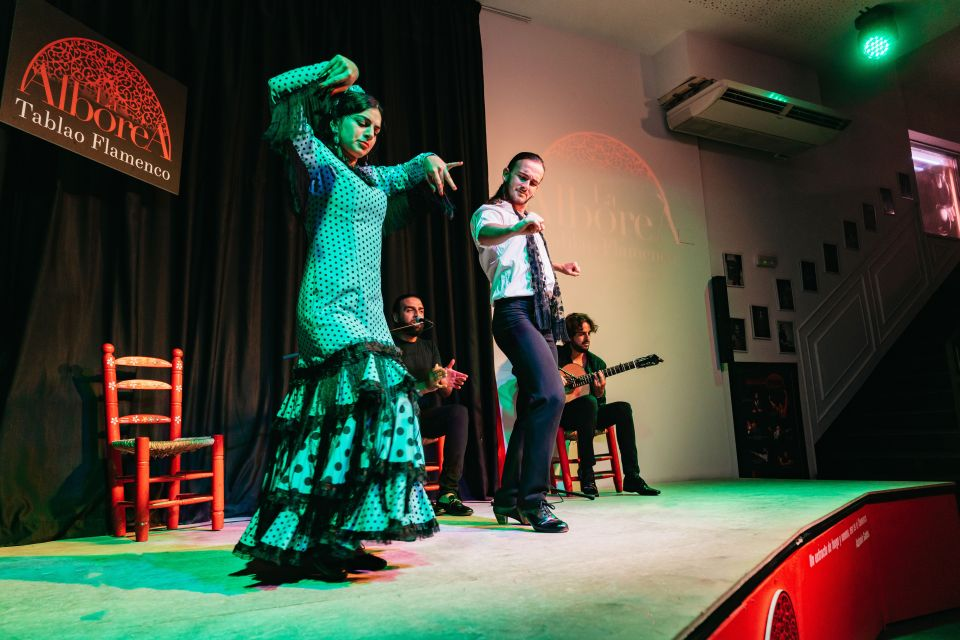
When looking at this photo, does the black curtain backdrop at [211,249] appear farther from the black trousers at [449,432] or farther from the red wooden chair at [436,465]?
the black trousers at [449,432]

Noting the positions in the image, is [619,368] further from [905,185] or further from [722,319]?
[905,185]

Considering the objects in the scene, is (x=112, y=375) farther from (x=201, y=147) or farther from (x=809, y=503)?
(x=809, y=503)

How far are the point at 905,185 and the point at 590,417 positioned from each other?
504cm

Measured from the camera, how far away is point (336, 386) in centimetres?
146

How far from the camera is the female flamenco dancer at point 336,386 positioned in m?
1.40

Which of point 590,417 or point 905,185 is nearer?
point 590,417

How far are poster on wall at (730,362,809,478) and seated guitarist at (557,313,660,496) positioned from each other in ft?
5.46

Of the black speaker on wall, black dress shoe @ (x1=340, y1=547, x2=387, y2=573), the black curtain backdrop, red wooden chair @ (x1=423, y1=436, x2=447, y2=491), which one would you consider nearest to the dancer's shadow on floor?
black dress shoe @ (x1=340, y1=547, x2=387, y2=573)

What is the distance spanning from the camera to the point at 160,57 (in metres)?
3.23

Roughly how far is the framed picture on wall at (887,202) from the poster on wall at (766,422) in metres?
2.28

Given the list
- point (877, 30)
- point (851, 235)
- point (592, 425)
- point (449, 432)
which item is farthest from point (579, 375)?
point (877, 30)

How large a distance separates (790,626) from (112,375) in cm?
269

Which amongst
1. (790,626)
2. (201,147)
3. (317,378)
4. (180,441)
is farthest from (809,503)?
(201,147)

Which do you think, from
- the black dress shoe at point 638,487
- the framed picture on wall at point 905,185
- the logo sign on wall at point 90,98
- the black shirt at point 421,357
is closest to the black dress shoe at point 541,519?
the black shirt at point 421,357
